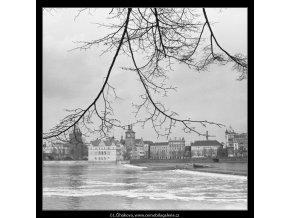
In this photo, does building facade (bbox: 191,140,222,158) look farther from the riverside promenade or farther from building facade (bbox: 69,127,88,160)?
building facade (bbox: 69,127,88,160)

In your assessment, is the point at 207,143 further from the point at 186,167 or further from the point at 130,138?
the point at 130,138

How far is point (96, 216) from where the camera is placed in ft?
16.4

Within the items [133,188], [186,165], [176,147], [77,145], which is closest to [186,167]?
[186,165]

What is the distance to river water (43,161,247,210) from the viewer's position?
5.07 m

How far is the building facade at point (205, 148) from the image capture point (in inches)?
206

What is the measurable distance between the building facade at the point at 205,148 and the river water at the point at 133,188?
7.1 inches

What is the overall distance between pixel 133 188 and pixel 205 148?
743mm

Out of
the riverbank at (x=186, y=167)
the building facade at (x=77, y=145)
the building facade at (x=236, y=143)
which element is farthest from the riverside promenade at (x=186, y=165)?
the building facade at (x=77, y=145)

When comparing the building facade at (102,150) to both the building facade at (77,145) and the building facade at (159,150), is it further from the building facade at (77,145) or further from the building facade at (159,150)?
the building facade at (159,150)

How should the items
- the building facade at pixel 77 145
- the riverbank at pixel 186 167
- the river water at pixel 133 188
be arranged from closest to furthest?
the river water at pixel 133 188 < the building facade at pixel 77 145 < the riverbank at pixel 186 167

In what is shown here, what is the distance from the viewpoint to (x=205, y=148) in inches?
209

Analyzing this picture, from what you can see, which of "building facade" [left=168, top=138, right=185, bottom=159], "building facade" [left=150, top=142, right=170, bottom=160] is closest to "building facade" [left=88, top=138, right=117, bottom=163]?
"building facade" [left=150, top=142, right=170, bottom=160]
